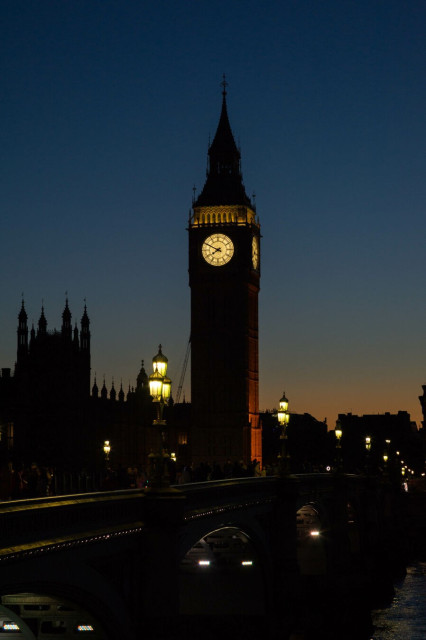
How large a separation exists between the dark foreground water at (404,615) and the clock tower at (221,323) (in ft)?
184

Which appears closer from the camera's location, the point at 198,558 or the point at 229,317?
the point at 198,558

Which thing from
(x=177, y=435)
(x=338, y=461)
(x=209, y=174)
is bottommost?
(x=338, y=461)

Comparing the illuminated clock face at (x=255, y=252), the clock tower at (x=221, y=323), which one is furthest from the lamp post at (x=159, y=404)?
the illuminated clock face at (x=255, y=252)

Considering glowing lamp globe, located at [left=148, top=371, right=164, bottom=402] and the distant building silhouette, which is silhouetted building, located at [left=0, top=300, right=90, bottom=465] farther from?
glowing lamp globe, located at [left=148, top=371, right=164, bottom=402]

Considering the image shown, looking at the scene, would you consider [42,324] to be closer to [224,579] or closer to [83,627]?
[224,579]

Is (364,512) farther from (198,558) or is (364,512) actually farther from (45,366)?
(198,558)

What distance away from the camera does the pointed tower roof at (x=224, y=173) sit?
453 feet

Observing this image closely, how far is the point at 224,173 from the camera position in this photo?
14362cm

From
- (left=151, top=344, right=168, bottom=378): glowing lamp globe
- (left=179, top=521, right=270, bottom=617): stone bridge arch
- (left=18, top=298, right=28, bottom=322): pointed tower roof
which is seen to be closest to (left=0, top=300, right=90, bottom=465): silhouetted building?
(left=18, top=298, right=28, bottom=322): pointed tower roof

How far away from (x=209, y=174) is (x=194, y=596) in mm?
103624

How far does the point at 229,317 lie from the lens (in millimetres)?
135750

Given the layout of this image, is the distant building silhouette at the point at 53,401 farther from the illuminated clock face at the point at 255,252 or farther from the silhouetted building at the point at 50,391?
the illuminated clock face at the point at 255,252

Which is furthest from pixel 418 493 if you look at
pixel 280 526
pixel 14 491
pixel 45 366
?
pixel 14 491

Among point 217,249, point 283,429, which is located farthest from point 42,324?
point 283,429
